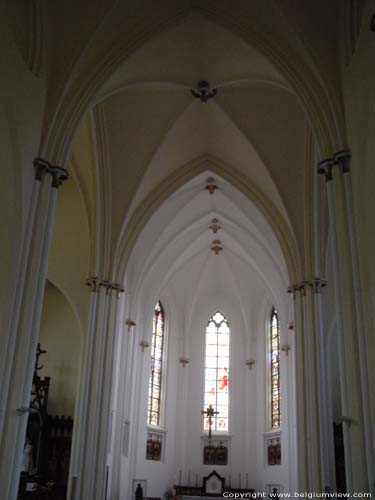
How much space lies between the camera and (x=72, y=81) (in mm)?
11664

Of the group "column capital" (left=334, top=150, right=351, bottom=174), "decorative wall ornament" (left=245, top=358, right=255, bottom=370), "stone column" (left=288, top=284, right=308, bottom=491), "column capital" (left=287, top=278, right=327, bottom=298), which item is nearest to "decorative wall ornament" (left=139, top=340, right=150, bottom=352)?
"decorative wall ornament" (left=245, top=358, right=255, bottom=370)

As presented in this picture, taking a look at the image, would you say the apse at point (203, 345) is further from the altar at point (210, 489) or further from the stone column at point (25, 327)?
the stone column at point (25, 327)

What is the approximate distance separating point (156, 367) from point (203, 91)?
12784 mm

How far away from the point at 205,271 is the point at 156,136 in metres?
10.3

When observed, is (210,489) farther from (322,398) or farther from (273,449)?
(322,398)

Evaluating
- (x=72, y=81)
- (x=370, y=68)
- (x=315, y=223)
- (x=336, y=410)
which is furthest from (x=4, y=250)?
(x=336, y=410)

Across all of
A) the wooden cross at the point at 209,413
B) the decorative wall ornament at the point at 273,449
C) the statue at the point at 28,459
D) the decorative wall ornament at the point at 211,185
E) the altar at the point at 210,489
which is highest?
the decorative wall ornament at the point at 211,185

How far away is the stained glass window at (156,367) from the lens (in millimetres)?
23609

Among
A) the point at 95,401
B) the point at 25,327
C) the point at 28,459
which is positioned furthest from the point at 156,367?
the point at 25,327

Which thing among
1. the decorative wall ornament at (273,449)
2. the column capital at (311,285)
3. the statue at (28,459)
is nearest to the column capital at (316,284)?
the column capital at (311,285)

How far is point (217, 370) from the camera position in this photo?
83.4ft

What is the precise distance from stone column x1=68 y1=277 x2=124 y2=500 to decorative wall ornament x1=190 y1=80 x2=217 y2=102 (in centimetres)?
510

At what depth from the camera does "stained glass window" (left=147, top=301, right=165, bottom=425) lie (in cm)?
2361

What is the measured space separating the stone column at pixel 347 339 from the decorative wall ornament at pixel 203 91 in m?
4.77
